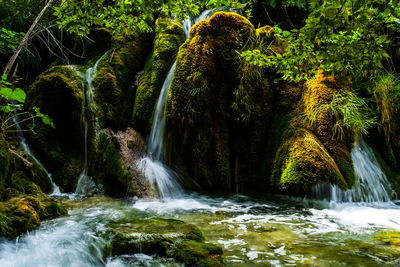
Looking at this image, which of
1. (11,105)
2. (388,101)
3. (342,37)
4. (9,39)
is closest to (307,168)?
(342,37)

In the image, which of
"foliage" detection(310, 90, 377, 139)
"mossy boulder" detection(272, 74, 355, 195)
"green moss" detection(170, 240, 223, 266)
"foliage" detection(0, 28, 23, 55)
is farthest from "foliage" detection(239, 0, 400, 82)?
"foliage" detection(0, 28, 23, 55)

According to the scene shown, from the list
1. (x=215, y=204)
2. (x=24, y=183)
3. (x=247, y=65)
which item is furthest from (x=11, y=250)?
(x=247, y=65)

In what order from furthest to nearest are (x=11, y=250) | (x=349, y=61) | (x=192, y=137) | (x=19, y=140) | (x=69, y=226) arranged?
(x=19, y=140), (x=192, y=137), (x=69, y=226), (x=11, y=250), (x=349, y=61)

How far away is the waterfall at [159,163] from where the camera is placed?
504cm

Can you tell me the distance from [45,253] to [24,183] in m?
2.15

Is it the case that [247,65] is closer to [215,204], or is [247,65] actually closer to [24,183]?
[215,204]

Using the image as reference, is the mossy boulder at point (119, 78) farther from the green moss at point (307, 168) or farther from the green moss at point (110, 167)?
the green moss at point (307, 168)

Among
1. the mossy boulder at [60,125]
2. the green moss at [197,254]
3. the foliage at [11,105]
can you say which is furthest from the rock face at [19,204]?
the green moss at [197,254]

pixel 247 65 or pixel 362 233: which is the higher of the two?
pixel 247 65

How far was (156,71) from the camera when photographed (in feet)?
21.1

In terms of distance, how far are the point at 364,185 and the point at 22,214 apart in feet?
16.8

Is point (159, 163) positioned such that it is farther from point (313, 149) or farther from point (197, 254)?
A: point (197, 254)

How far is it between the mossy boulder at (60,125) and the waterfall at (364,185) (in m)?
4.97

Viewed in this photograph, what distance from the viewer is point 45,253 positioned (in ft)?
8.33
